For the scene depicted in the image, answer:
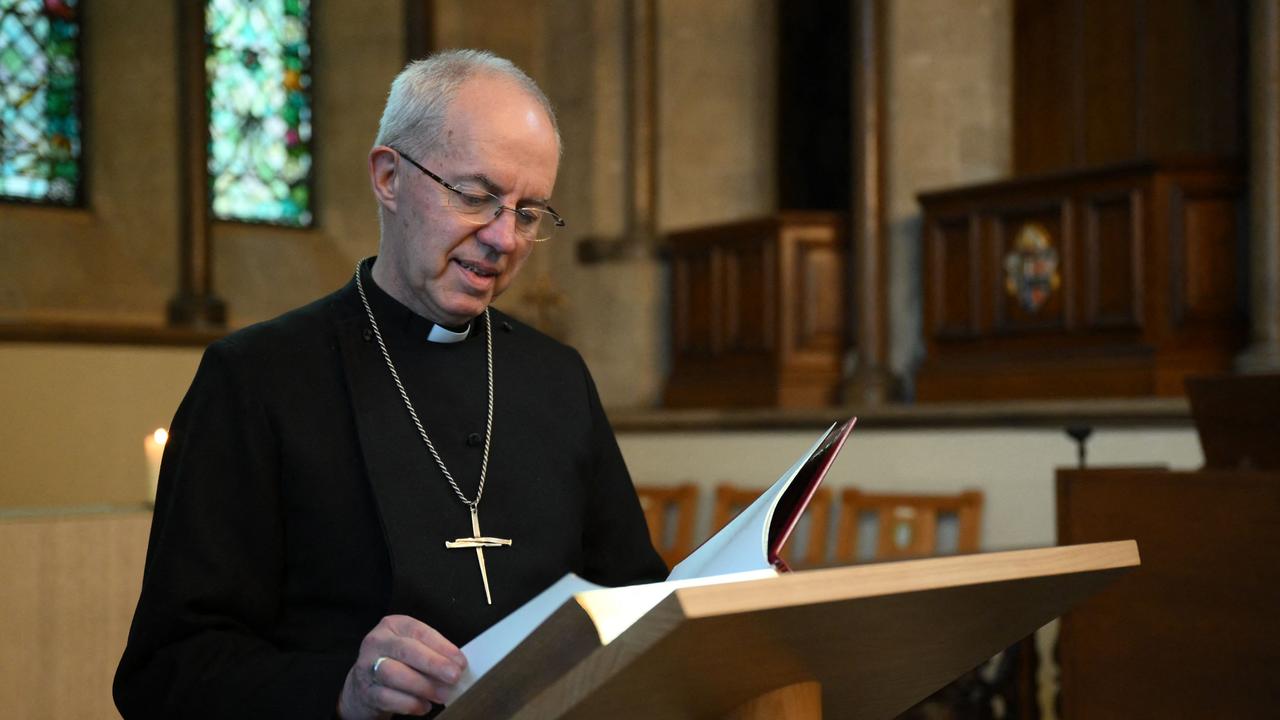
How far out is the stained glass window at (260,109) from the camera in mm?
9555

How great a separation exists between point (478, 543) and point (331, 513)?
187 millimetres

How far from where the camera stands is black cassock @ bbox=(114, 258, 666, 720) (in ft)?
5.20

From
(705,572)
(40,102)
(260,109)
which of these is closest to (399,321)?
(705,572)

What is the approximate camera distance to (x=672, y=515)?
8.39 meters

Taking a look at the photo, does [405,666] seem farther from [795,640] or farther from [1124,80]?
[1124,80]

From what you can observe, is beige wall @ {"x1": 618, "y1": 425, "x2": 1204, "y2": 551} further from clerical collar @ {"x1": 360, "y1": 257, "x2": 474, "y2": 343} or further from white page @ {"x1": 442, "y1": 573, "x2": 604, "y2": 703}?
white page @ {"x1": 442, "y1": 573, "x2": 604, "y2": 703}

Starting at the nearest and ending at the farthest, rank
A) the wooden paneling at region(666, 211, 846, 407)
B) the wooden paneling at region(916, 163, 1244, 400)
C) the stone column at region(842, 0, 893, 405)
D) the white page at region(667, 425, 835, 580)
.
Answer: the white page at region(667, 425, 835, 580) < the wooden paneling at region(916, 163, 1244, 400) < the stone column at region(842, 0, 893, 405) < the wooden paneling at region(666, 211, 846, 407)

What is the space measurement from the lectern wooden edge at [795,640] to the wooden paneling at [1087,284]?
228 inches

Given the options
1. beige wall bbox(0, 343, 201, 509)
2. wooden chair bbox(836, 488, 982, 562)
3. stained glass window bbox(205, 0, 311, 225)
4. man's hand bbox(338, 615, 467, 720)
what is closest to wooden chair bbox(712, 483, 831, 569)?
wooden chair bbox(836, 488, 982, 562)

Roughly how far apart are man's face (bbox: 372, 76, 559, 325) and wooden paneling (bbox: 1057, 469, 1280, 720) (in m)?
1.90

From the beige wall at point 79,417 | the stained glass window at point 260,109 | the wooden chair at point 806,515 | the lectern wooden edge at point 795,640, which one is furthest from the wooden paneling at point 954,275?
the lectern wooden edge at point 795,640

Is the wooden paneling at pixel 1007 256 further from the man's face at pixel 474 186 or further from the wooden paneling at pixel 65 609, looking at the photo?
the man's face at pixel 474 186

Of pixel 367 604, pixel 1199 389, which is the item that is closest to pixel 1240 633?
pixel 1199 389

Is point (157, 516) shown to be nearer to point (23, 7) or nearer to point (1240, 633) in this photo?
point (1240, 633)
